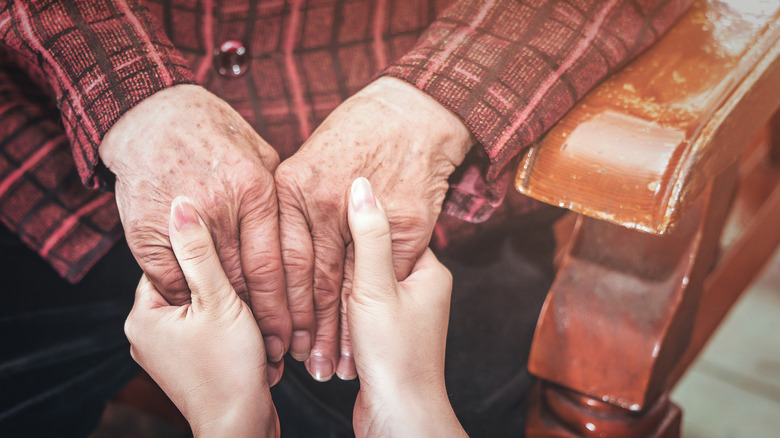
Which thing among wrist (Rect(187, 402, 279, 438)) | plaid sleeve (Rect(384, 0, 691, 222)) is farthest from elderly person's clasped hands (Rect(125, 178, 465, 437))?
plaid sleeve (Rect(384, 0, 691, 222))

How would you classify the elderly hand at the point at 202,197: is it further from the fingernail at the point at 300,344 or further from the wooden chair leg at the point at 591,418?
the wooden chair leg at the point at 591,418

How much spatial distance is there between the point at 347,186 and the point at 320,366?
0.14 m

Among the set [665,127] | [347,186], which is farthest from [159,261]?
[665,127]

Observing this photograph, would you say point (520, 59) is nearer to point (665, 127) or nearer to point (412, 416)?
point (665, 127)

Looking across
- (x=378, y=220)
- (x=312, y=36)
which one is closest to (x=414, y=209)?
(x=378, y=220)

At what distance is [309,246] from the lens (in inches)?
14.8

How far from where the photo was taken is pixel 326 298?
0.39 m

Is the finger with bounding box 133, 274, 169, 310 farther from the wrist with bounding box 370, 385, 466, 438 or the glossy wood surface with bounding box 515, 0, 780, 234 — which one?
the glossy wood surface with bounding box 515, 0, 780, 234

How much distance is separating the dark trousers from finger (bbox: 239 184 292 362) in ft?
0.41

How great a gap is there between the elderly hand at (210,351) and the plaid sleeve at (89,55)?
119mm

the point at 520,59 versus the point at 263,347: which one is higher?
the point at 520,59

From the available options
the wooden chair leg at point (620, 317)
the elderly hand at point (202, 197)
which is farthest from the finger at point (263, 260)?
the wooden chair leg at point (620, 317)

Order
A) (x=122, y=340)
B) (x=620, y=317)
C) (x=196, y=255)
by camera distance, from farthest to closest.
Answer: (x=122, y=340) → (x=620, y=317) → (x=196, y=255)

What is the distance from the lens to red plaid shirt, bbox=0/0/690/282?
39 cm
